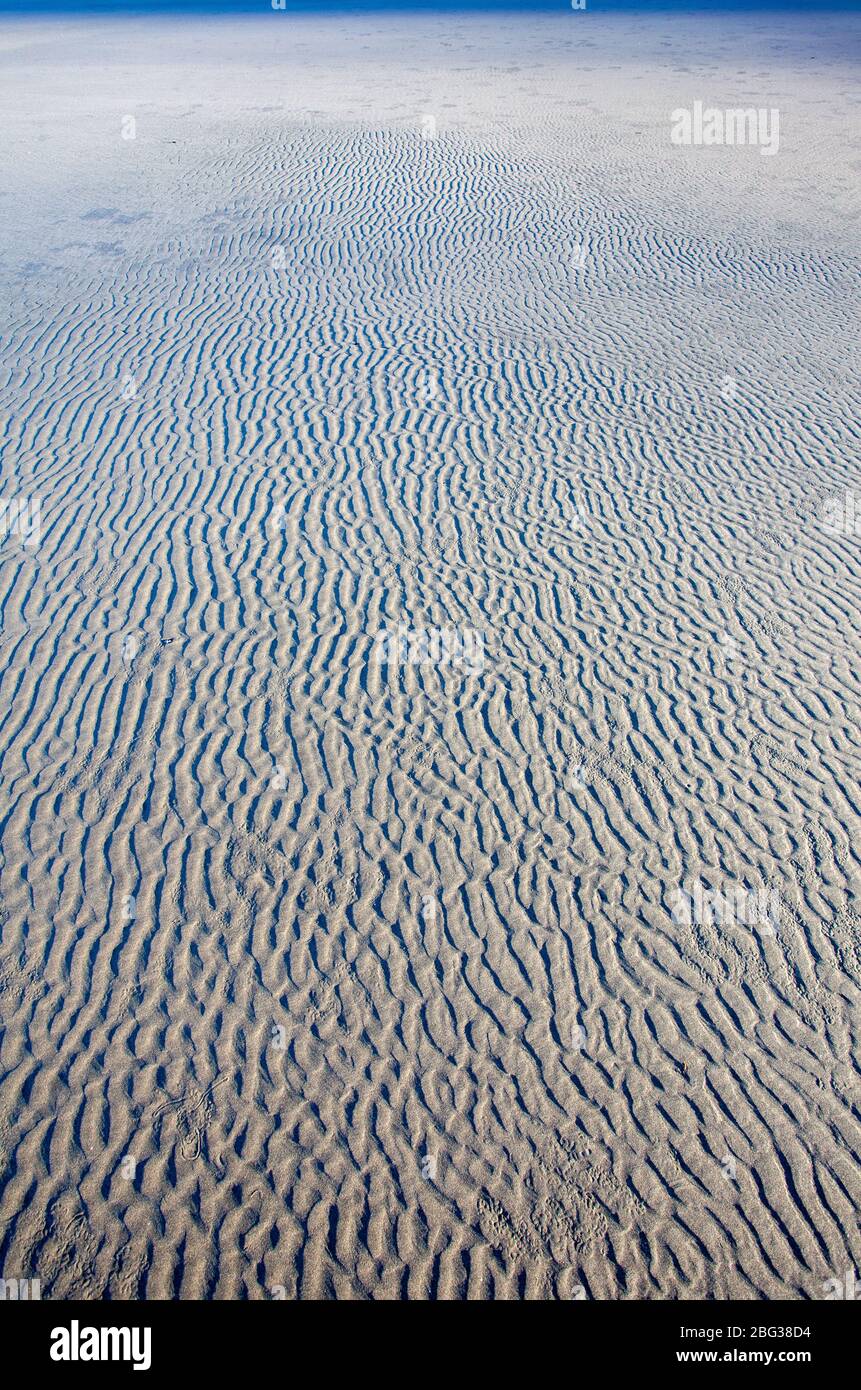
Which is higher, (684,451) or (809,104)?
(809,104)

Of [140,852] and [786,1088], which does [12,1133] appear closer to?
[140,852]

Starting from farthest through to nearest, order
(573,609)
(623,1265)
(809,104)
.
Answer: (809,104) → (573,609) → (623,1265)
